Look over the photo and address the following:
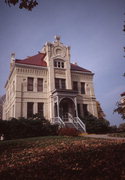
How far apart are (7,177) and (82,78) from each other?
82.5ft

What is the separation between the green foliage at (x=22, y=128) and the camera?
49.4ft

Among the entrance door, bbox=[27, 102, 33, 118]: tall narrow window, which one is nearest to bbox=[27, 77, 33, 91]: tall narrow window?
bbox=[27, 102, 33, 118]: tall narrow window

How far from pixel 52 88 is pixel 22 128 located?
33.6 feet

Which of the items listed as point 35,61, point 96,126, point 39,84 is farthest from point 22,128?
point 35,61

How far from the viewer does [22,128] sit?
1551 cm

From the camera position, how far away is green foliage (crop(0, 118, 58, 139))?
49.4 feet

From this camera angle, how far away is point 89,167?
4.15 m

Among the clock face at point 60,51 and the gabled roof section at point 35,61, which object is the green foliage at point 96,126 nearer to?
the gabled roof section at point 35,61

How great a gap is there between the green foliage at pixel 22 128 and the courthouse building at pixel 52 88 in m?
4.84

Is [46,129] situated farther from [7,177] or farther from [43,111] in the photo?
[7,177]

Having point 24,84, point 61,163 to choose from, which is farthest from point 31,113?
point 61,163

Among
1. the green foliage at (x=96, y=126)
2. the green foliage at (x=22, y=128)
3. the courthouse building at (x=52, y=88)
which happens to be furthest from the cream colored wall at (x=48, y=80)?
the green foliage at (x=22, y=128)

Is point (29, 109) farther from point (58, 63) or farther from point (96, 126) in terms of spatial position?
point (96, 126)

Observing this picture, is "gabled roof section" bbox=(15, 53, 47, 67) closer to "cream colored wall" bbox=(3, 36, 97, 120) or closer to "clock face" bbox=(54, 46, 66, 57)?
"cream colored wall" bbox=(3, 36, 97, 120)
